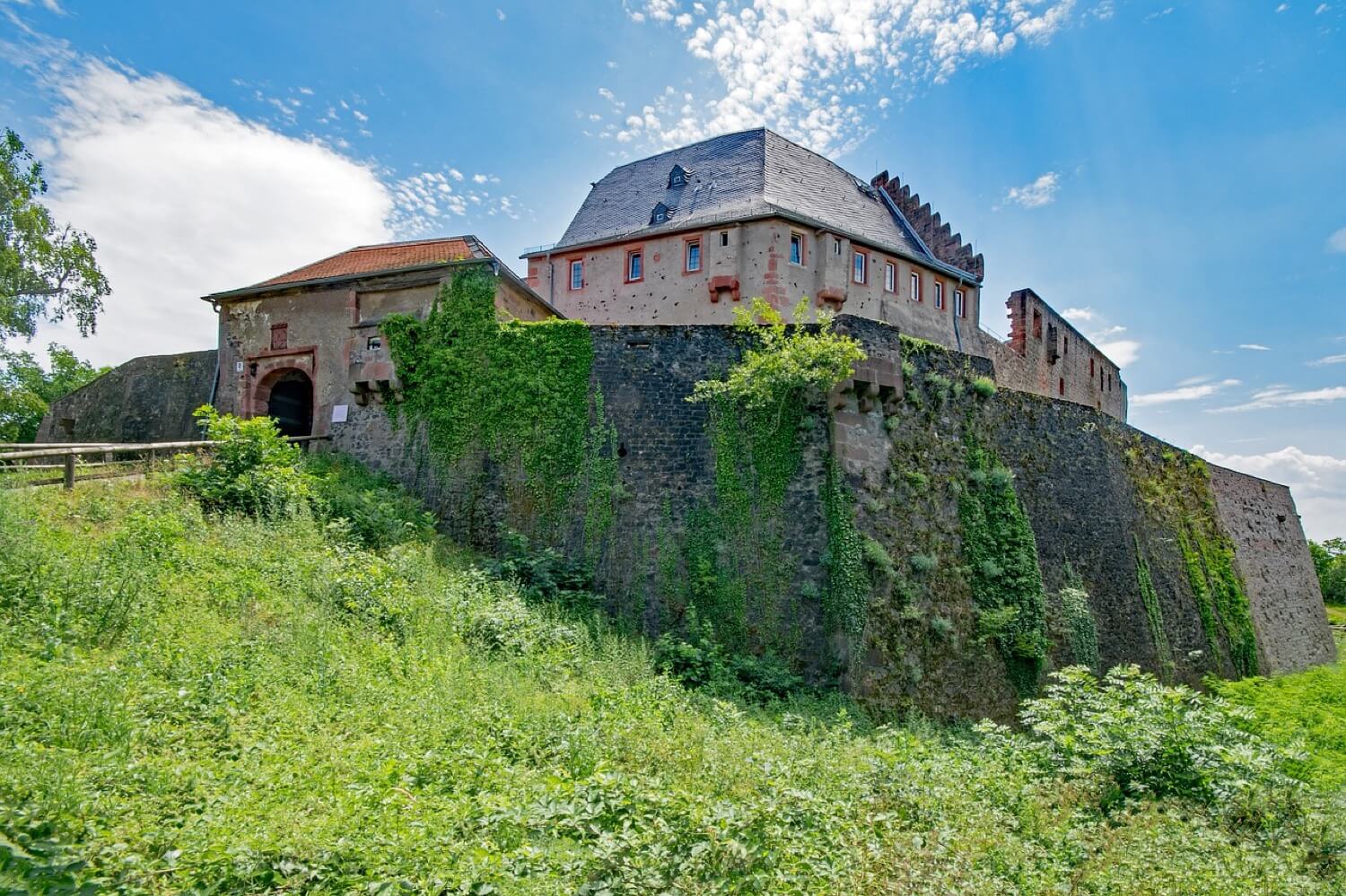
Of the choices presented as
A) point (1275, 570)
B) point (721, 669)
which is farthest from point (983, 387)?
point (1275, 570)

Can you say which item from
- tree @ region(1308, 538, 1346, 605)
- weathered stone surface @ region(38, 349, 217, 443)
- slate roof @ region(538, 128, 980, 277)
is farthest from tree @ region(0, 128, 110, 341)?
tree @ region(1308, 538, 1346, 605)

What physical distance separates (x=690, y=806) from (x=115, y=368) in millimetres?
22454

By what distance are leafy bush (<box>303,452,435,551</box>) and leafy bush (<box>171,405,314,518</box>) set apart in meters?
0.37

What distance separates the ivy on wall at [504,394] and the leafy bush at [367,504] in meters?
1.03

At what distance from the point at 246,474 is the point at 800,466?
8349 millimetres

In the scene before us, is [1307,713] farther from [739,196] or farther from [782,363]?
[739,196]

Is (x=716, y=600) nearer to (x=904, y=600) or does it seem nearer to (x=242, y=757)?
(x=904, y=600)

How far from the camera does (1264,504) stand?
21859mm

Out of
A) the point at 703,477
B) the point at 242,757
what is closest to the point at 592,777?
the point at 242,757

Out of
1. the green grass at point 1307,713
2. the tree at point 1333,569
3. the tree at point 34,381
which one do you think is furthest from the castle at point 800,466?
the tree at point 1333,569

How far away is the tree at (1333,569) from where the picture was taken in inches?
1474

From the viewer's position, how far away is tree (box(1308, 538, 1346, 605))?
37.4 metres

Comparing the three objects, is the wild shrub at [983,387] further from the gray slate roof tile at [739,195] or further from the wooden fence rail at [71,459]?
the wooden fence rail at [71,459]

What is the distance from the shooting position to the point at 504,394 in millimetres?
13141
